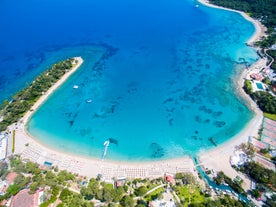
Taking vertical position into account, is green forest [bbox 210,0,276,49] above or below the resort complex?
above

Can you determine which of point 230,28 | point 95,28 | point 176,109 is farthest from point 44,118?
point 230,28

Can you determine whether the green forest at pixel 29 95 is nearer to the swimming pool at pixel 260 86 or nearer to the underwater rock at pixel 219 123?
the underwater rock at pixel 219 123

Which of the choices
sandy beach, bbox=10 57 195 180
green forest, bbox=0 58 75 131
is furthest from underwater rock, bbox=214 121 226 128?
green forest, bbox=0 58 75 131

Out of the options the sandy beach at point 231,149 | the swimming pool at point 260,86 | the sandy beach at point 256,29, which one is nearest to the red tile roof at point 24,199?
the sandy beach at point 231,149

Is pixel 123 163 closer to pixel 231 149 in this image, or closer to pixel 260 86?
pixel 231 149

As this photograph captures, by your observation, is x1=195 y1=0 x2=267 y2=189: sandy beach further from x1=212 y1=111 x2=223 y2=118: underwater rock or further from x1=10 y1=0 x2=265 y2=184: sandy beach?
x1=212 y1=111 x2=223 y2=118: underwater rock
